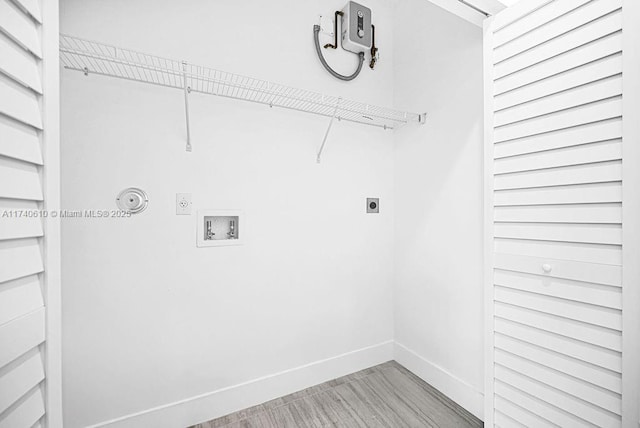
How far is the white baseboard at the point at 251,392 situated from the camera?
1477mm

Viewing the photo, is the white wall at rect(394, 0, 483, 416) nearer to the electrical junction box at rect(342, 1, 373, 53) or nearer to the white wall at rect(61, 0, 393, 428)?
the white wall at rect(61, 0, 393, 428)

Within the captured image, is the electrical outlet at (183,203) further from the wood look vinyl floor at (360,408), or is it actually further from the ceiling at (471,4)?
the ceiling at (471,4)

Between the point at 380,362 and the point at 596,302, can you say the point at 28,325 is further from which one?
the point at 380,362

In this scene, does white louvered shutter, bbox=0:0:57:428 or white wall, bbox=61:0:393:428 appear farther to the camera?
white wall, bbox=61:0:393:428

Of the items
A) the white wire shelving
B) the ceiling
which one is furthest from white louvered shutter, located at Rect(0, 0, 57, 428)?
the ceiling

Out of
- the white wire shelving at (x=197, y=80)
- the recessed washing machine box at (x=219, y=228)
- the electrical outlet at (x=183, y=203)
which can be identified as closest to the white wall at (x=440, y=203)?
the white wire shelving at (x=197, y=80)

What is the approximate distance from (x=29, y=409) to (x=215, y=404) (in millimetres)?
1089

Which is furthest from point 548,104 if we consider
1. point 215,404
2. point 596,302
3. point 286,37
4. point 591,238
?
point 215,404

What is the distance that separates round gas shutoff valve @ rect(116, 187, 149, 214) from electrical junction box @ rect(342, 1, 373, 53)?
1.61m

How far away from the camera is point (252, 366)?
1725 mm

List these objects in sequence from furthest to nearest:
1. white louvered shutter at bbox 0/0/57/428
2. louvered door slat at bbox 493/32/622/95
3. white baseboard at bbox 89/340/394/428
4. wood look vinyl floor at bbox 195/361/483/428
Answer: wood look vinyl floor at bbox 195/361/483/428, white baseboard at bbox 89/340/394/428, louvered door slat at bbox 493/32/622/95, white louvered shutter at bbox 0/0/57/428

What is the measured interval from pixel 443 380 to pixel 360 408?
57 cm

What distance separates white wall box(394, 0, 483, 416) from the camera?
1.65m

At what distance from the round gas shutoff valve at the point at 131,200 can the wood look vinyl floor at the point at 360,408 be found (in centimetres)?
123
